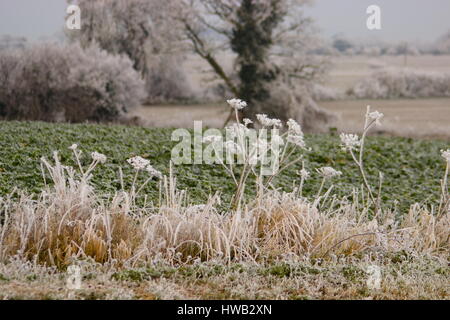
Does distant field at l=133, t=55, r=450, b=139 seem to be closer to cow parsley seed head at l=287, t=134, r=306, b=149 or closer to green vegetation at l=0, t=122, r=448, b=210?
green vegetation at l=0, t=122, r=448, b=210

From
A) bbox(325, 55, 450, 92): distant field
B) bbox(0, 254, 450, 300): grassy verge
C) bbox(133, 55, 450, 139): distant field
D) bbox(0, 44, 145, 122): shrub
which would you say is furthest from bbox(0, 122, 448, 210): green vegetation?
bbox(325, 55, 450, 92): distant field

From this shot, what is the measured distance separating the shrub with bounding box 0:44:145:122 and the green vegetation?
10.2 ft

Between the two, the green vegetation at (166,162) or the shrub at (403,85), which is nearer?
the green vegetation at (166,162)

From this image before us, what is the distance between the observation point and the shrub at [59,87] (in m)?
11.2

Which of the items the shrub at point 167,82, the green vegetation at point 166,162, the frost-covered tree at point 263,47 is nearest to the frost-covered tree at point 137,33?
the shrub at point 167,82

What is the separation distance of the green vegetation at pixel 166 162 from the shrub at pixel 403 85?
6.05 meters

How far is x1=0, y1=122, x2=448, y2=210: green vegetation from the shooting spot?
5434 mm

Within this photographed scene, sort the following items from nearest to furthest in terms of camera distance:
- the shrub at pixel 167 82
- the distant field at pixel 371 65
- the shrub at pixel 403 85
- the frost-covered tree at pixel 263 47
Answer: the frost-covered tree at pixel 263 47, the shrub at pixel 167 82, the distant field at pixel 371 65, the shrub at pixel 403 85

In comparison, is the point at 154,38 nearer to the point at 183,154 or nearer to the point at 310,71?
the point at 310,71

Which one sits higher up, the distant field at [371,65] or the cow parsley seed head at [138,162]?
the distant field at [371,65]

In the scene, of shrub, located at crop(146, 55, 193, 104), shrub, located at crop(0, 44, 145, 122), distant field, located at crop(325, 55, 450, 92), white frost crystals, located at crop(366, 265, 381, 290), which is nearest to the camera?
white frost crystals, located at crop(366, 265, 381, 290)

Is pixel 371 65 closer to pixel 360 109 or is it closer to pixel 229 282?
pixel 360 109

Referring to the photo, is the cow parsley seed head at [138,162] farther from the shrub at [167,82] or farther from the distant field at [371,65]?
the distant field at [371,65]

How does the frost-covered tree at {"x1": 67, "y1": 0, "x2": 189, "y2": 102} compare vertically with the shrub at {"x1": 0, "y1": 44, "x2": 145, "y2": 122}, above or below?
above
